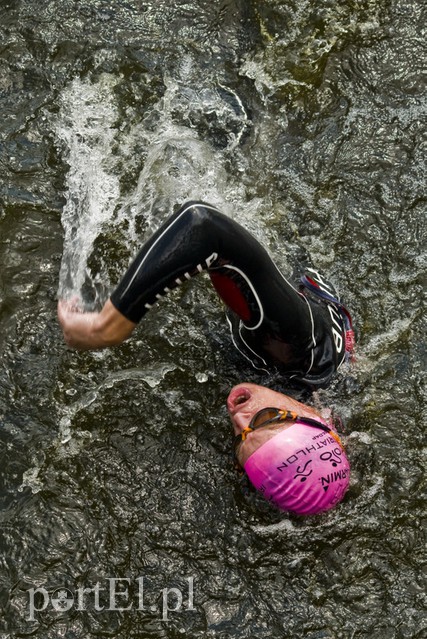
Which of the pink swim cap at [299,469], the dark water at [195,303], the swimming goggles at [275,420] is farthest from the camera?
the dark water at [195,303]

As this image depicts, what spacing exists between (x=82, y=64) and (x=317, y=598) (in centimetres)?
Answer: 425

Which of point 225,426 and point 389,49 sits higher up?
point 389,49

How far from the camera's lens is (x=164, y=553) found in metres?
4.39

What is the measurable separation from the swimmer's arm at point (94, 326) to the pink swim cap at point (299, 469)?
0.99 metres

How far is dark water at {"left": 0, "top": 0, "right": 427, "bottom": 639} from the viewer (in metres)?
4.32

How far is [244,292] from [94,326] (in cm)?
83

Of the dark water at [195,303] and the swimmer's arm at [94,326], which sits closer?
the swimmer's arm at [94,326]

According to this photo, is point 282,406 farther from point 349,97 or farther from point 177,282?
point 349,97

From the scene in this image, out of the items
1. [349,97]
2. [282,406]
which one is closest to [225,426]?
[282,406]

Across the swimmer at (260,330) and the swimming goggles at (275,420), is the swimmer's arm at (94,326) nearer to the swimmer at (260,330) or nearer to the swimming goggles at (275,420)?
the swimmer at (260,330)

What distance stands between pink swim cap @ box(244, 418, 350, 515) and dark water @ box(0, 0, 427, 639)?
44 centimetres

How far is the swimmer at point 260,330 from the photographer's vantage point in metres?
3.70

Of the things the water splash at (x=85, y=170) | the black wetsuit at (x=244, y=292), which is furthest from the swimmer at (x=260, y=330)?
the water splash at (x=85, y=170)

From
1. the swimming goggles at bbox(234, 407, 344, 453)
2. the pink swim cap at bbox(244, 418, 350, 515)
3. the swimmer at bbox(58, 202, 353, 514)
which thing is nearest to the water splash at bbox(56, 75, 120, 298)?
the swimmer at bbox(58, 202, 353, 514)
